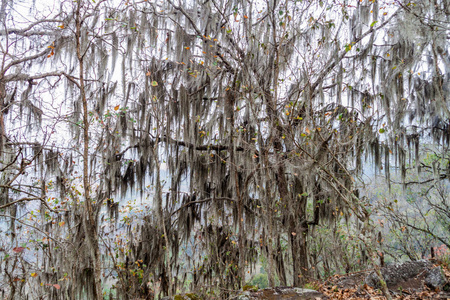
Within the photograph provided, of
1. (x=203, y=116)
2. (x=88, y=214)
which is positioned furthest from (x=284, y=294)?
(x=203, y=116)

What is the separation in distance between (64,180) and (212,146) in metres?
2.86

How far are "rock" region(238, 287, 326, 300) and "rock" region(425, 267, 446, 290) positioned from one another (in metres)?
1.19

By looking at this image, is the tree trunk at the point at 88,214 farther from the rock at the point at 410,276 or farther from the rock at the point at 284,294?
the rock at the point at 410,276

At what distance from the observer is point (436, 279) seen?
10.4 feet

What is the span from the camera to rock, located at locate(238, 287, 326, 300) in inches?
122

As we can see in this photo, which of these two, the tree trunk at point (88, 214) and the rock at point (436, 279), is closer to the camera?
the rock at point (436, 279)

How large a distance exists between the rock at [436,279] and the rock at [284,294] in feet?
3.90

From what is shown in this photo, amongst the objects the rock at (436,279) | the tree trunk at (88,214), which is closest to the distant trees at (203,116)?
the tree trunk at (88,214)

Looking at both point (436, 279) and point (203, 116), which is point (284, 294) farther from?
point (203, 116)

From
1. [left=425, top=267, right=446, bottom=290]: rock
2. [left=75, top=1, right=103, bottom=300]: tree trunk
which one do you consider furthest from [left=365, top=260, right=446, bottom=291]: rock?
[left=75, top=1, right=103, bottom=300]: tree trunk

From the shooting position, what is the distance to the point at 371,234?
8.47ft

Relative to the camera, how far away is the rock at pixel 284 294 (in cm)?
311

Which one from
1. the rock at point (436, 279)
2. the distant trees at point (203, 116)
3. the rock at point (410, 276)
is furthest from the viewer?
the distant trees at point (203, 116)

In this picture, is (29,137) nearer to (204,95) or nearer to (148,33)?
(148,33)
